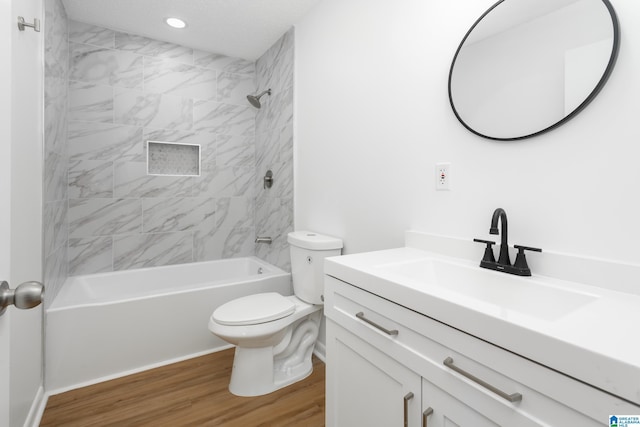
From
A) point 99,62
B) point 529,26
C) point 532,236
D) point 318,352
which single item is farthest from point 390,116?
point 99,62

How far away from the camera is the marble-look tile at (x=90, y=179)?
7.94ft

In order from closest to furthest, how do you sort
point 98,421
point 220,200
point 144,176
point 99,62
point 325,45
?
point 98,421, point 325,45, point 99,62, point 144,176, point 220,200

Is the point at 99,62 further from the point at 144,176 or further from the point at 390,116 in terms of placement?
the point at 390,116

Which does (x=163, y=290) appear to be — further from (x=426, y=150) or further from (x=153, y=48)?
(x=153, y=48)

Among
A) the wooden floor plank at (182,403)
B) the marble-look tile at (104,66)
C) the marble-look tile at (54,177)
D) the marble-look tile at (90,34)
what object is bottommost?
the wooden floor plank at (182,403)

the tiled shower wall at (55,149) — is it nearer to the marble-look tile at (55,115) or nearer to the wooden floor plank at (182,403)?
the marble-look tile at (55,115)

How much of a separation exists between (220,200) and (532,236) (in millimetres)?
2607

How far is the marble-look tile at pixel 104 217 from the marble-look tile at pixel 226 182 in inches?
21.5

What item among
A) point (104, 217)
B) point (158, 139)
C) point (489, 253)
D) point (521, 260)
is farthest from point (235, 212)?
point (521, 260)

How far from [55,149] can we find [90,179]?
537 millimetres

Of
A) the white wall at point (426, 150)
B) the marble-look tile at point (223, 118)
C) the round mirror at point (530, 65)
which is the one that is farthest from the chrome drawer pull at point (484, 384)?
the marble-look tile at point (223, 118)

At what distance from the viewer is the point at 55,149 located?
198cm

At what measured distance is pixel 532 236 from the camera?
1068mm

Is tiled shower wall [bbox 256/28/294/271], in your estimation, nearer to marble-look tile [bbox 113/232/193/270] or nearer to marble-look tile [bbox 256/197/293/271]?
marble-look tile [bbox 256/197/293/271]
